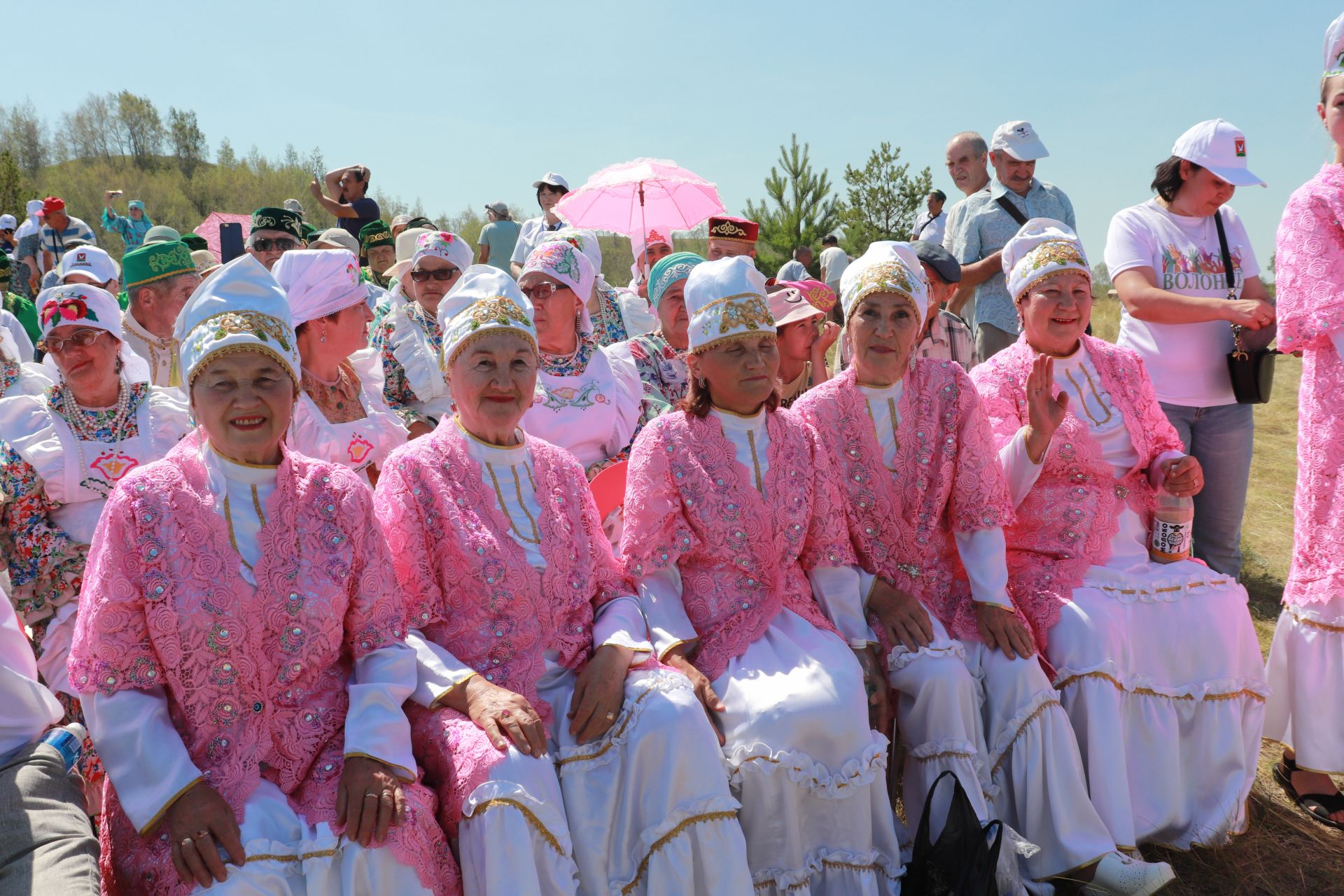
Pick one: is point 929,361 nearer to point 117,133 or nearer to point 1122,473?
point 1122,473

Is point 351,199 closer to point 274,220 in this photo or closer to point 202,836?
point 274,220

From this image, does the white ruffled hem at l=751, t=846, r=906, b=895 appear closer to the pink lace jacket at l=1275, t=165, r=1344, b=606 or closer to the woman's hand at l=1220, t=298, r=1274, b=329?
the pink lace jacket at l=1275, t=165, r=1344, b=606

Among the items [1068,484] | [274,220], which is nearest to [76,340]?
[274,220]

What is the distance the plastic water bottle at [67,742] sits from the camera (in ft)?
8.59

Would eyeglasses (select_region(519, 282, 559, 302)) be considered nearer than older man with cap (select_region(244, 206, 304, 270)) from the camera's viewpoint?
Yes

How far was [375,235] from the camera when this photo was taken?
9.29m

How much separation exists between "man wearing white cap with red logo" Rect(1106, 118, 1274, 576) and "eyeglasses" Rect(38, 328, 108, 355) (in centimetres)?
454

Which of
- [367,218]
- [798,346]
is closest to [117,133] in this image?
[367,218]

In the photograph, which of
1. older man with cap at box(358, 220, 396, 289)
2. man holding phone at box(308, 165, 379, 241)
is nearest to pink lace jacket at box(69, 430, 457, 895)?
older man with cap at box(358, 220, 396, 289)

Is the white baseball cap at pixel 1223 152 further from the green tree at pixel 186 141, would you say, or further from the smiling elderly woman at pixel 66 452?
the green tree at pixel 186 141

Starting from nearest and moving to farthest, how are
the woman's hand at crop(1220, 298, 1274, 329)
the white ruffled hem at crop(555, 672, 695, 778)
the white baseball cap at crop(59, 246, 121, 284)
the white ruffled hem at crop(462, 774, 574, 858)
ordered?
the white ruffled hem at crop(462, 774, 574, 858), the white ruffled hem at crop(555, 672, 695, 778), the woman's hand at crop(1220, 298, 1274, 329), the white baseball cap at crop(59, 246, 121, 284)

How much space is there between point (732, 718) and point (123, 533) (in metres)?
1.77

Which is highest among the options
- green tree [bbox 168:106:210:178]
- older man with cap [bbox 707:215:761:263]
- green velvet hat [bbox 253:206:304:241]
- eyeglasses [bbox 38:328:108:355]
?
green tree [bbox 168:106:210:178]

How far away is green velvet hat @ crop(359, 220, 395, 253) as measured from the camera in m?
9.25
